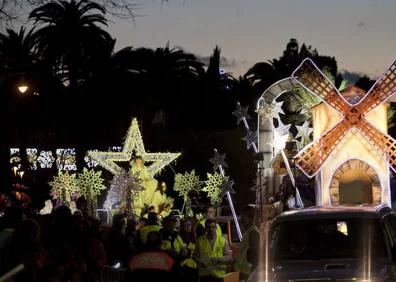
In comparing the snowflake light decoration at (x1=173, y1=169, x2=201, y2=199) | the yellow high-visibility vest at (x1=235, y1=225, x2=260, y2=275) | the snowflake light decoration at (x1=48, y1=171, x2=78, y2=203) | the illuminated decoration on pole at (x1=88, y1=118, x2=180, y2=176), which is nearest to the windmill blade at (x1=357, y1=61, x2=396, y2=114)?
the snowflake light decoration at (x1=173, y1=169, x2=201, y2=199)

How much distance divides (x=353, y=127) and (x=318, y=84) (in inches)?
89.5

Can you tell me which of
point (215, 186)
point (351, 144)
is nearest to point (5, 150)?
point (215, 186)

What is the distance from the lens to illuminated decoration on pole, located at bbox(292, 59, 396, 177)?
32094mm

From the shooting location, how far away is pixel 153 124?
52875 millimetres

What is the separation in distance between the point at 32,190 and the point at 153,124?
68.8ft

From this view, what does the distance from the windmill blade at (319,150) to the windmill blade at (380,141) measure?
610 millimetres

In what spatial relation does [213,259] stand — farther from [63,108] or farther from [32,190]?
[63,108]

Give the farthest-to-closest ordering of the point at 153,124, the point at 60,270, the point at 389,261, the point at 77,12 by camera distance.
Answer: the point at 153,124
the point at 77,12
the point at 60,270
the point at 389,261

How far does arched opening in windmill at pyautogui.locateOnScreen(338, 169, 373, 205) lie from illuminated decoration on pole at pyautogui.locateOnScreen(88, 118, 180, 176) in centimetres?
665

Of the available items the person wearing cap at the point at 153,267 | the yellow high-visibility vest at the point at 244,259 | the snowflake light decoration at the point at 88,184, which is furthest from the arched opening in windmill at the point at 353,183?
the person wearing cap at the point at 153,267

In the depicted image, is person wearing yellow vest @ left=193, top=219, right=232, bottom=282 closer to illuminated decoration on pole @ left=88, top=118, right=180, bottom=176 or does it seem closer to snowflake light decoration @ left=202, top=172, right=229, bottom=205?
illuminated decoration on pole @ left=88, top=118, right=180, bottom=176

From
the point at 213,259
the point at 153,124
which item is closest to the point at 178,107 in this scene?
the point at 153,124

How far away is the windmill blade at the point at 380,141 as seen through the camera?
31906mm

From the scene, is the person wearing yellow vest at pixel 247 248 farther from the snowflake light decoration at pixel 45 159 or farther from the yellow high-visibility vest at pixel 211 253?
the snowflake light decoration at pixel 45 159
